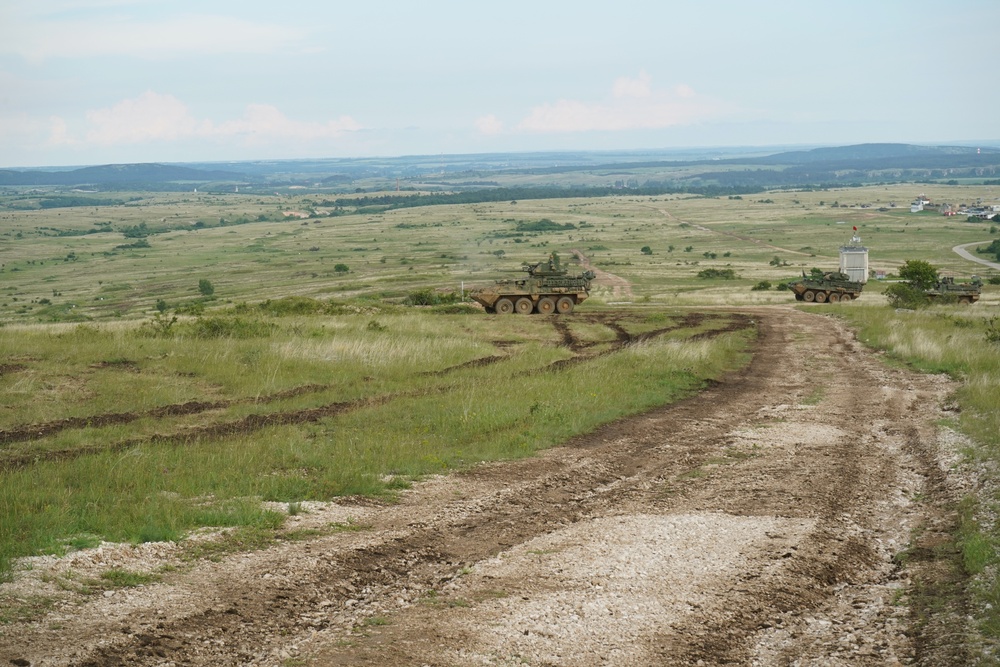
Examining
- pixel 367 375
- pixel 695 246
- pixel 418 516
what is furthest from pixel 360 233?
pixel 418 516

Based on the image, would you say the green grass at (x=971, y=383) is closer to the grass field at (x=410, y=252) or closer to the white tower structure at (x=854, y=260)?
the grass field at (x=410, y=252)

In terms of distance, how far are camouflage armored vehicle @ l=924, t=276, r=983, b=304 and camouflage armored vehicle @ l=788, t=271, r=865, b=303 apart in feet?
12.6

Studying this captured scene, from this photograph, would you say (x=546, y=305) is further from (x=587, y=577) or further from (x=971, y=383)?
(x=587, y=577)

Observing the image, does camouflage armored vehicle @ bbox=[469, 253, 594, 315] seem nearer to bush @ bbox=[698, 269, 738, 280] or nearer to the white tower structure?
the white tower structure

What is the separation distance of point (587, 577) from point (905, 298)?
3943 cm

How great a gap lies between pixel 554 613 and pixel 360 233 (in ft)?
483

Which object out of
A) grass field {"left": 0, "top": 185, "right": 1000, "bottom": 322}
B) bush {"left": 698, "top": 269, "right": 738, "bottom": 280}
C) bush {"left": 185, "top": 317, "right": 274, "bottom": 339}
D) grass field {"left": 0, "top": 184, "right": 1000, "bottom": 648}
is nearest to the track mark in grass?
grass field {"left": 0, "top": 184, "right": 1000, "bottom": 648}

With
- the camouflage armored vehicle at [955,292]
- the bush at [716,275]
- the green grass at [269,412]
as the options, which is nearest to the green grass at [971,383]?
the green grass at [269,412]

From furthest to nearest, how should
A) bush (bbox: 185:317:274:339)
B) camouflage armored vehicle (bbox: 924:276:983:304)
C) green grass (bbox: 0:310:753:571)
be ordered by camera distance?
camouflage armored vehicle (bbox: 924:276:983:304)
bush (bbox: 185:317:274:339)
green grass (bbox: 0:310:753:571)

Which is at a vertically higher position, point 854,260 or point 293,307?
point 293,307

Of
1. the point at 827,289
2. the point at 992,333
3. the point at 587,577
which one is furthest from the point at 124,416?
the point at 827,289

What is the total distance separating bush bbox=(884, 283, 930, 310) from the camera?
4338 centimetres

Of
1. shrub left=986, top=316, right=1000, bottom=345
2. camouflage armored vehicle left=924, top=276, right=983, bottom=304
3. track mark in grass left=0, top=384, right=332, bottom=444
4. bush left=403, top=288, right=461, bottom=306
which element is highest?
track mark in grass left=0, top=384, right=332, bottom=444

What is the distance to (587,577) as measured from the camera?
9.45 metres
